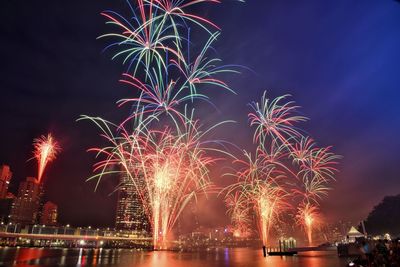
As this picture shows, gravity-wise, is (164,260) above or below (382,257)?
below

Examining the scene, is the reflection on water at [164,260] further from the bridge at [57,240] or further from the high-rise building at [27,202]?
the high-rise building at [27,202]

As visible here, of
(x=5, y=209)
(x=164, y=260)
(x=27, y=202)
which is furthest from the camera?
(x=27, y=202)

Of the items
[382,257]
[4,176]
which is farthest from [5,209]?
[382,257]

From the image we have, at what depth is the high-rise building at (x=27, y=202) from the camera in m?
179

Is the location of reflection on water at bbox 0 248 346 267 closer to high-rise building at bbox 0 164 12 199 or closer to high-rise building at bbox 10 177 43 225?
high-rise building at bbox 0 164 12 199

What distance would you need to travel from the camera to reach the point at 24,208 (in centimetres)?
18175

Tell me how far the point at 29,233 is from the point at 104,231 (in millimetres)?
51670

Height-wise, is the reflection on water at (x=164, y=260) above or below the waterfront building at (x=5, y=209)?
below

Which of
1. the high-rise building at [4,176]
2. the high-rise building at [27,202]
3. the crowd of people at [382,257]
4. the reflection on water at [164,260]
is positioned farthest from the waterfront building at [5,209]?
the crowd of people at [382,257]

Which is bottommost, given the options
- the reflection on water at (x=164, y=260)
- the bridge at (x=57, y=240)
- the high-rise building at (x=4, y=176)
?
the reflection on water at (x=164, y=260)

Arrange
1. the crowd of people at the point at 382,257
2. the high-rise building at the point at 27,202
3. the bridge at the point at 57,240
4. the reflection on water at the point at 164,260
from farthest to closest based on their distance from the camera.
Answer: the high-rise building at the point at 27,202
the bridge at the point at 57,240
the reflection on water at the point at 164,260
the crowd of people at the point at 382,257

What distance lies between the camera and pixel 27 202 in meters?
186

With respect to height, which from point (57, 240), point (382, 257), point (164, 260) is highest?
point (57, 240)

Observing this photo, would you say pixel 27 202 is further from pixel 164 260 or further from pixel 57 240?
pixel 164 260
